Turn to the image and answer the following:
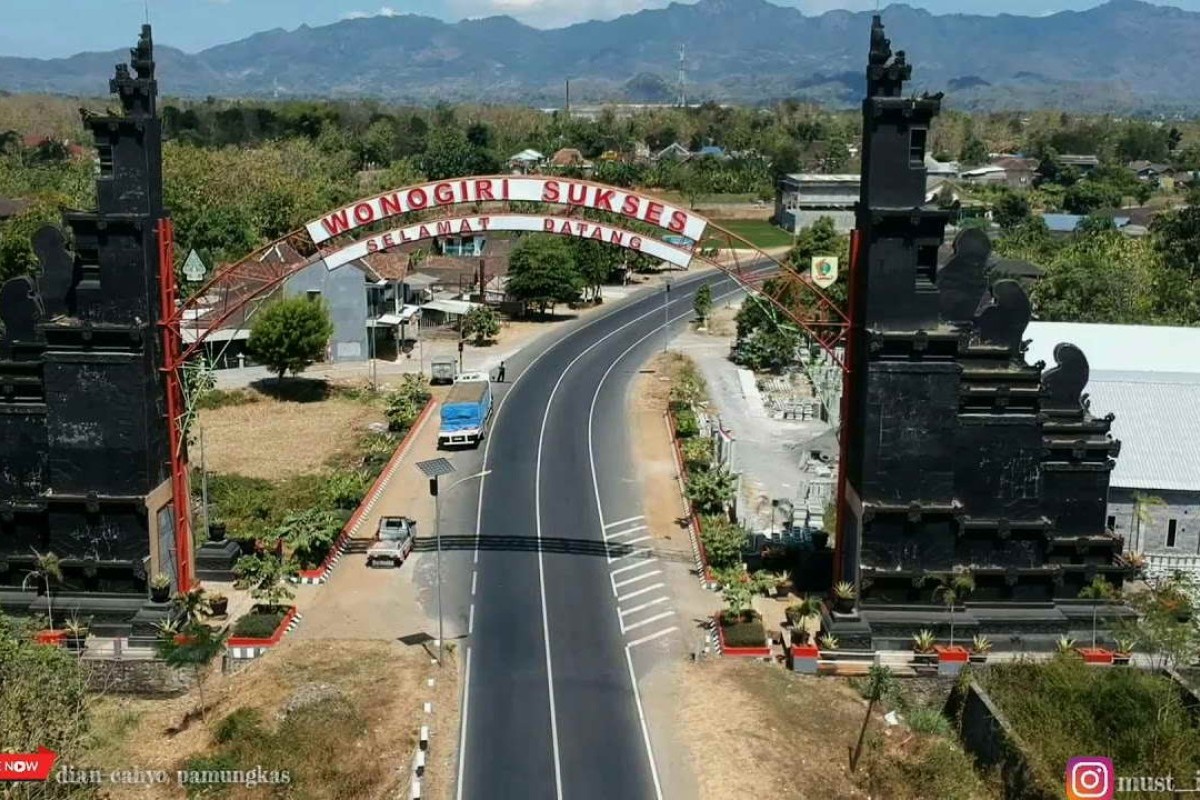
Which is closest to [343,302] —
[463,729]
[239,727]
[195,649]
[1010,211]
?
[195,649]

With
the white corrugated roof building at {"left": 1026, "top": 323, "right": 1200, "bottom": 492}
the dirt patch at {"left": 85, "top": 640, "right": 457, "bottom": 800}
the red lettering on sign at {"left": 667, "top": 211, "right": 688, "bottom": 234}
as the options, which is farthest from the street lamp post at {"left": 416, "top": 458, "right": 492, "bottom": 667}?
the white corrugated roof building at {"left": 1026, "top": 323, "right": 1200, "bottom": 492}

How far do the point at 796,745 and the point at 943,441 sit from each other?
10641 millimetres

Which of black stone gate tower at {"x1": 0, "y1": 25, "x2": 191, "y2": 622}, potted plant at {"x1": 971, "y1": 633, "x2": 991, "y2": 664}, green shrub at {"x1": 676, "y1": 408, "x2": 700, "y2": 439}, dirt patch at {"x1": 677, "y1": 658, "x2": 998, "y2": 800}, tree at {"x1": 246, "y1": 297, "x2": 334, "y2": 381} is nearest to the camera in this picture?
dirt patch at {"x1": 677, "y1": 658, "x2": 998, "y2": 800}

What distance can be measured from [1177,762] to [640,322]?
70714mm

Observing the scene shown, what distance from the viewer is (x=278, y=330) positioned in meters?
67.2

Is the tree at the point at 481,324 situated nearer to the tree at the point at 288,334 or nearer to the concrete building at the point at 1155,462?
the tree at the point at 288,334

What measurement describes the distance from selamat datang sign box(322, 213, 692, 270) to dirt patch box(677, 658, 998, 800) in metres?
13.2

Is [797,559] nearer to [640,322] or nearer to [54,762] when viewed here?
[54,762]

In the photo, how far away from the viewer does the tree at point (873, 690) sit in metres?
29.4

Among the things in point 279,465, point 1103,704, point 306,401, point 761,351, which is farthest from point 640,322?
point 1103,704

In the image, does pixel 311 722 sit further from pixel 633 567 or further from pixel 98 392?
pixel 633 567

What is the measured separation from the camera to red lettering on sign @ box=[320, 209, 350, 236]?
36.4m

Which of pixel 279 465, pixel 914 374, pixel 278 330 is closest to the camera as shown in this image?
pixel 914 374

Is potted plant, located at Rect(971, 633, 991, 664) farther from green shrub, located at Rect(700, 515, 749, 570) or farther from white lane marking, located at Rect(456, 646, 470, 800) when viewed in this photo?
white lane marking, located at Rect(456, 646, 470, 800)
